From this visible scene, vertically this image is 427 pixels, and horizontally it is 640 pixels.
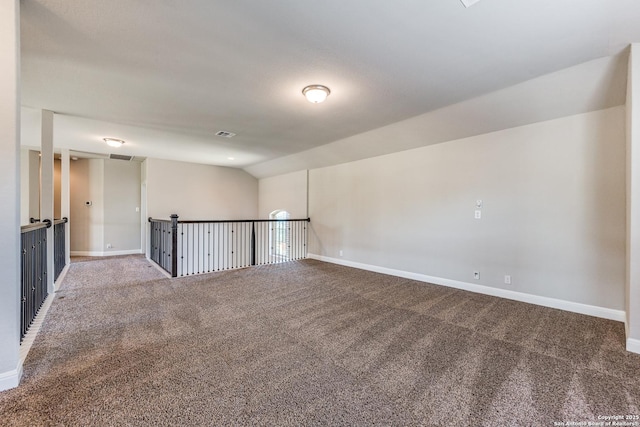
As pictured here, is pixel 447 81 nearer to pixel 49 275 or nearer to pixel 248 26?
pixel 248 26

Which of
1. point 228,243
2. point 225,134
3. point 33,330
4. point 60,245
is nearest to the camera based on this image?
point 33,330

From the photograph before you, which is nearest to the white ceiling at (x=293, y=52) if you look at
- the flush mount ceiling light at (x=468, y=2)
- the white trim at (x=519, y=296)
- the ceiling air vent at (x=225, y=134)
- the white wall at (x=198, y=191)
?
the flush mount ceiling light at (x=468, y=2)

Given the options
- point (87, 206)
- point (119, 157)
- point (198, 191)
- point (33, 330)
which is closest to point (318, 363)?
point (33, 330)

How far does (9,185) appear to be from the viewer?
69.5 inches

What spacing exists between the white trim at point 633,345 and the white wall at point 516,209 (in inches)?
35.4

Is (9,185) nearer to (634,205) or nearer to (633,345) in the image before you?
(634,205)

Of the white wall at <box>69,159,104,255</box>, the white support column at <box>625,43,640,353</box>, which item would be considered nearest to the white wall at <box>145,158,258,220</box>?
the white wall at <box>69,159,104,255</box>

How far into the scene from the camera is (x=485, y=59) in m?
2.53

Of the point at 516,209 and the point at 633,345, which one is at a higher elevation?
the point at 516,209

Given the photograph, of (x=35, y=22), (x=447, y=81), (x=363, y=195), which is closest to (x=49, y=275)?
(x=35, y=22)

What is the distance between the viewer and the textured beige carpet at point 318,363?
163 centimetres

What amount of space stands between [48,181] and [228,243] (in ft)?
15.0

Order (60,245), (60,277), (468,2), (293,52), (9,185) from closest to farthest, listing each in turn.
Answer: (9,185) < (468,2) < (293,52) < (60,277) < (60,245)

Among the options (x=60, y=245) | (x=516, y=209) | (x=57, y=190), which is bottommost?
(x=60, y=245)
